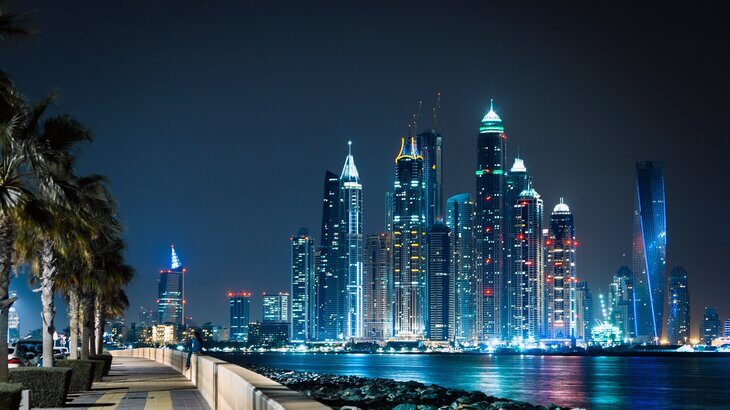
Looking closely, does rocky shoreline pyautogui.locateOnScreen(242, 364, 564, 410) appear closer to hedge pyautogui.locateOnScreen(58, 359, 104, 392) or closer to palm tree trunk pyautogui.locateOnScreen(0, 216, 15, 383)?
hedge pyautogui.locateOnScreen(58, 359, 104, 392)

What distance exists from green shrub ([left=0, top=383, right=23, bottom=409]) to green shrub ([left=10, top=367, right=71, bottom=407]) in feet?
22.1

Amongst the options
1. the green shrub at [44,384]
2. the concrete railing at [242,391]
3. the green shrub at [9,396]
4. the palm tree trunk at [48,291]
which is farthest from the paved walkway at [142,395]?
the green shrub at [9,396]

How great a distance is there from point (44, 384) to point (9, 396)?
23.7 feet

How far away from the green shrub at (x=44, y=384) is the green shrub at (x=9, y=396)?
674 cm

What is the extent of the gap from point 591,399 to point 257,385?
241 feet

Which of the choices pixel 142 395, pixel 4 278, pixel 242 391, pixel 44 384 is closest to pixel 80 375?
pixel 142 395

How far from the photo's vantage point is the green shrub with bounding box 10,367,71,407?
23719 millimetres

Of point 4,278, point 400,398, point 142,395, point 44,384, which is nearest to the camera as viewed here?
point 4,278

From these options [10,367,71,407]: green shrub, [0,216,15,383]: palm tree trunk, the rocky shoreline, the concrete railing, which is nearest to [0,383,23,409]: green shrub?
[0,216,15,383]: palm tree trunk

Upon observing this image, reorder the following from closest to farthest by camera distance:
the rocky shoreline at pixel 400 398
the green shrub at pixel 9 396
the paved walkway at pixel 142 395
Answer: the green shrub at pixel 9 396, the paved walkway at pixel 142 395, the rocky shoreline at pixel 400 398

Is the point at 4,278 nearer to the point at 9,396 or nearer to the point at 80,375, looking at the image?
the point at 9,396

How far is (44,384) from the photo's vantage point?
23.8 metres

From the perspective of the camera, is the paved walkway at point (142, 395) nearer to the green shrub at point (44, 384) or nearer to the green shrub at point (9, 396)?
the green shrub at point (44, 384)

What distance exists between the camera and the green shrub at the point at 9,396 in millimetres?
16719
